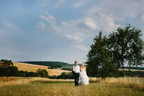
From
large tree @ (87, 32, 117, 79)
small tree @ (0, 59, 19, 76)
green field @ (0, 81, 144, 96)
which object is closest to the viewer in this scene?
green field @ (0, 81, 144, 96)

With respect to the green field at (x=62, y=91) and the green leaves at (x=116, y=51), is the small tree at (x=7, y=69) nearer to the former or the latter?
the green leaves at (x=116, y=51)

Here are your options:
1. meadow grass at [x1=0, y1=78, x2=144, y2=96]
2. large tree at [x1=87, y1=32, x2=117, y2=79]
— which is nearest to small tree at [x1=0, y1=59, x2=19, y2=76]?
large tree at [x1=87, y1=32, x2=117, y2=79]

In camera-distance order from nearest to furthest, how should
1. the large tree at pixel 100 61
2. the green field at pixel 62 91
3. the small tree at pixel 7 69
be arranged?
the green field at pixel 62 91 → the large tree at pixel 100 61 → the small tree at pixel 7 69

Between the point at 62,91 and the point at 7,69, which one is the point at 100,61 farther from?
the point at 7,69

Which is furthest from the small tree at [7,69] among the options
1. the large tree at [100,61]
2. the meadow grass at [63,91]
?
the meadow grass at [63,91]

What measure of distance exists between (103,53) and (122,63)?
8062mm

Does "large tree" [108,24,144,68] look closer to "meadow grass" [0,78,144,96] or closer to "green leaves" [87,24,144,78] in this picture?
"green leaves" [87,24,144,78]

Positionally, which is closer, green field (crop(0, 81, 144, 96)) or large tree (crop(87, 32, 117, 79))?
green field (crop(0, 81, 144, 96))

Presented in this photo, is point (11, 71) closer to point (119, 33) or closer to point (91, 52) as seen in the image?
point (91, 52)

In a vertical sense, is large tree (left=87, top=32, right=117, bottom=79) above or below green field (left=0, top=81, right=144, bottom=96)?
above

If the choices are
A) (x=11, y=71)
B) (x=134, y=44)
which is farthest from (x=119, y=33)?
(x=11, y=71)

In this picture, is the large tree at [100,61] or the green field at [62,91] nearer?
the green field at [62,91]

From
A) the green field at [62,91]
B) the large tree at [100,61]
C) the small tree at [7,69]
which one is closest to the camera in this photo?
the green field at [62,91]

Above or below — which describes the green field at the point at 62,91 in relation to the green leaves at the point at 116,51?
below
